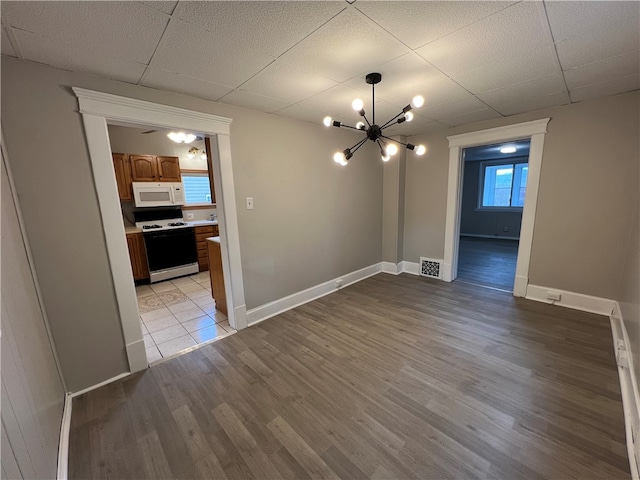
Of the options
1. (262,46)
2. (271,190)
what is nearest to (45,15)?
(262,46)

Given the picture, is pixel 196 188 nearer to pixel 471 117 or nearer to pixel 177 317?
pixel 177 317

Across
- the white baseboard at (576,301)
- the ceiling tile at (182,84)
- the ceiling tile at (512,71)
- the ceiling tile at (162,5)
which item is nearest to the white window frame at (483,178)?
the white baseboard at (576,301)

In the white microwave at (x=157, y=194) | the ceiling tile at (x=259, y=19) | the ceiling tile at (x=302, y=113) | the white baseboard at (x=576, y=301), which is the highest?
the ceiling tile at (x=302, y=113)

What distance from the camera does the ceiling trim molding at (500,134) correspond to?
308cm

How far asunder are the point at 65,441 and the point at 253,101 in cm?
291

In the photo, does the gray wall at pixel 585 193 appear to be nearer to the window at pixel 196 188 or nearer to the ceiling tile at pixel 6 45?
the ceiling tile at pixel 6 45

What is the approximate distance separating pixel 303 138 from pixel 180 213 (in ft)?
11.0

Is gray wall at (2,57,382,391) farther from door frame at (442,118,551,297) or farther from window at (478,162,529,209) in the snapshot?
window at (478,162,529,209)

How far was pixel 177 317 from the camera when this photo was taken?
3.23m

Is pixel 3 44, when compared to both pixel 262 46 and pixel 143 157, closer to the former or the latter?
pixel 262 46

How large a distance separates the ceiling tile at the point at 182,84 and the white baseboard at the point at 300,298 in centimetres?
225

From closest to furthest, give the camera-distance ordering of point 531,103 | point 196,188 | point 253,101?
1. point 253,101
2. point 531,103
3. point 196,188

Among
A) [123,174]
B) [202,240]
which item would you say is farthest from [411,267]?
[123,174]

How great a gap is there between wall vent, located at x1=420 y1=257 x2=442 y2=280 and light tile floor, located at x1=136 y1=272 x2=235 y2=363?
3.25 metres
